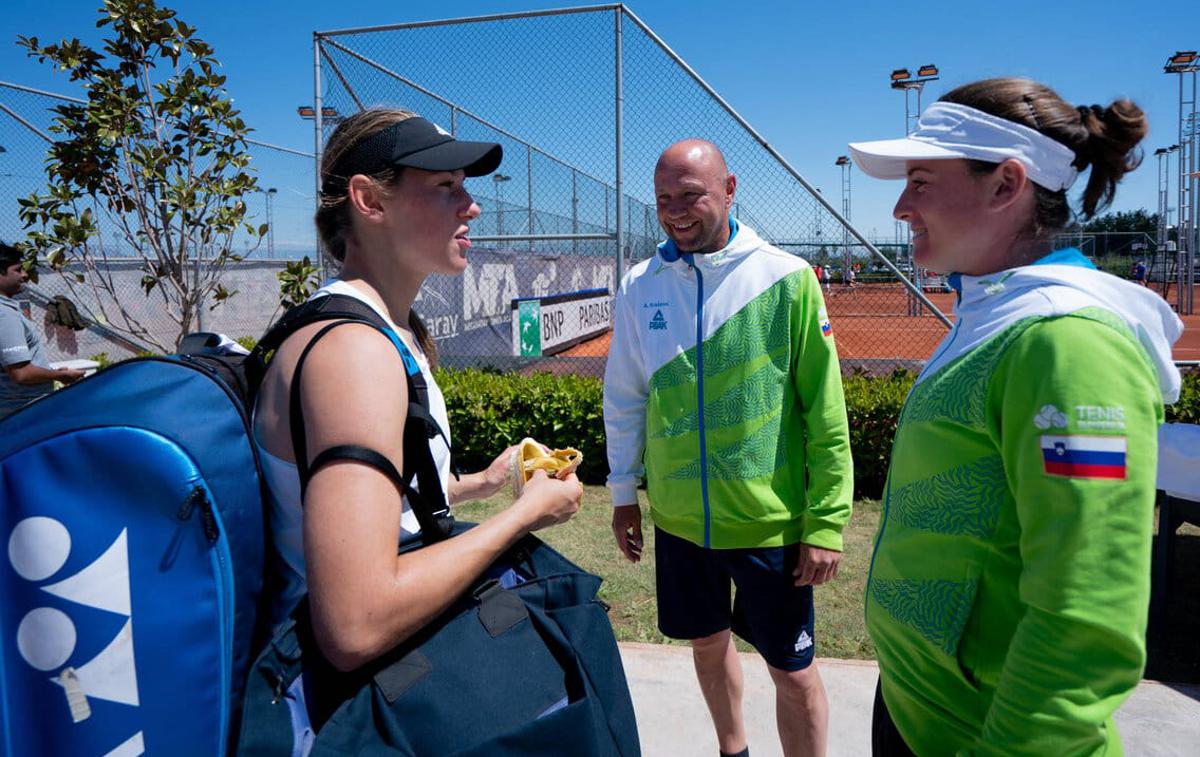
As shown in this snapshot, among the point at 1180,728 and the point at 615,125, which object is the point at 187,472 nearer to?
the point at 1180,728

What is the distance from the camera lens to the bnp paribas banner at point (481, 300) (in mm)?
8016

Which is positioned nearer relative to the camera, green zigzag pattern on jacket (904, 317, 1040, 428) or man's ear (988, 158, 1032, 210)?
green zigzag pattern on jacket (904, 317, 1040, 428)

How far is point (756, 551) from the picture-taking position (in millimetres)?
2494

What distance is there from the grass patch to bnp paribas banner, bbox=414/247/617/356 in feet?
7.99

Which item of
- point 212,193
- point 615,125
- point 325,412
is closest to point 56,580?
point 325,412

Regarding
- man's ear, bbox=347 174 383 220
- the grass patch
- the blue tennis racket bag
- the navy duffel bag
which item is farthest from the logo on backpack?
the grass patch

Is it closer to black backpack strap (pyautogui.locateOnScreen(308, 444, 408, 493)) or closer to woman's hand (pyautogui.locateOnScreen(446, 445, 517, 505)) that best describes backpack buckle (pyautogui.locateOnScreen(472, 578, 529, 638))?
black backpack strap (pyautogui.locateOnScreen(308, 444, 408, 493))

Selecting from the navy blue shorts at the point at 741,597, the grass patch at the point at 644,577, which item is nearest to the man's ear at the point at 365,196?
the navy blue shorts at the point at 741,597

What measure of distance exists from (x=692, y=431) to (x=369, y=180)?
150cm

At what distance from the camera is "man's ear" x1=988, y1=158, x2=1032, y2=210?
52.8 inches

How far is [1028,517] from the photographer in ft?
3.59

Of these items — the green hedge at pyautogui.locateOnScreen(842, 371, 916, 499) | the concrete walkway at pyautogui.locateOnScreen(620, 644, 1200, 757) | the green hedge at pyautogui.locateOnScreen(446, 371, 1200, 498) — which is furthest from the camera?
the green hedge at pyautogui.locateOnScreen(446, 371, 1200, 498)

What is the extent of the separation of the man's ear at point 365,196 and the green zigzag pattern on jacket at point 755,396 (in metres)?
1.44

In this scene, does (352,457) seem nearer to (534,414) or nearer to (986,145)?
(986,145)
